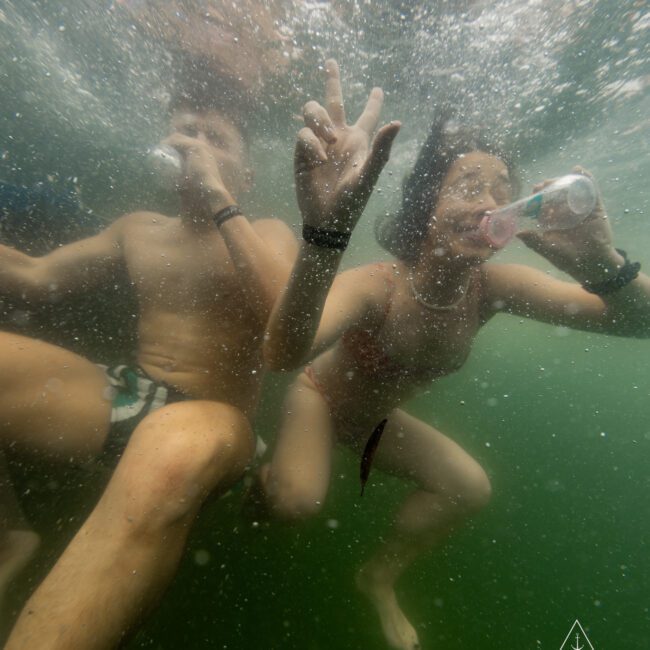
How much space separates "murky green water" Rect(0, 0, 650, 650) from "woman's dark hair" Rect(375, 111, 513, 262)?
2658 millimetres

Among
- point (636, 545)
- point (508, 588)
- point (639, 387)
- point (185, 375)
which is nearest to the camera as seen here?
point (185, 375)

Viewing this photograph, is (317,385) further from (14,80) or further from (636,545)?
(636,545)

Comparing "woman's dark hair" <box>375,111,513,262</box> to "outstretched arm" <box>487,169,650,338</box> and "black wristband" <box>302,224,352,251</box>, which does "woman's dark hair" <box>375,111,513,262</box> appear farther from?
"black wristband" <box>302,224,352,251</box>

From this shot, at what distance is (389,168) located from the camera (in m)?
10.0

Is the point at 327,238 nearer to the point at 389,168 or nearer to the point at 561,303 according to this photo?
the point at 561,303

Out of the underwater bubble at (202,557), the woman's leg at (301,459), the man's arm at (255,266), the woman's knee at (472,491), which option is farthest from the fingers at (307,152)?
the underwater bubble at (202,557)

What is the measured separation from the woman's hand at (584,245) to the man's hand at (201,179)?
239 cm

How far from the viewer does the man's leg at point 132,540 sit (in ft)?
4.63


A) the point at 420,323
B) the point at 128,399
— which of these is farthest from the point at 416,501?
the point at 128,399

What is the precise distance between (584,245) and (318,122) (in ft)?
7.93

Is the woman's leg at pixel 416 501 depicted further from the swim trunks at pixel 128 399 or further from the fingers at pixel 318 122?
the fingers at pixel 318 122

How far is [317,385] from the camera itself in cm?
365

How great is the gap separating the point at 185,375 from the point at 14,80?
327 inches

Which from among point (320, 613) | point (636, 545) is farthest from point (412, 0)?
point (636, 545)
